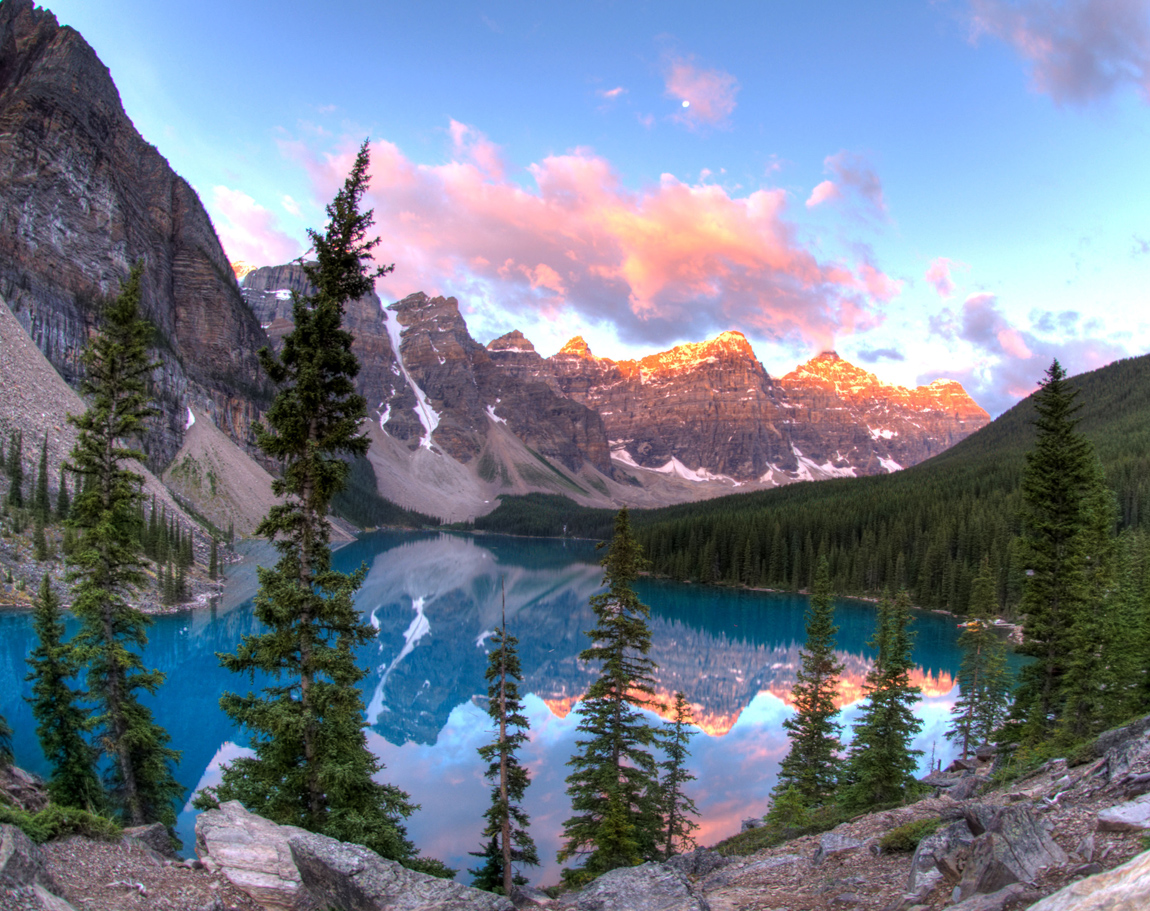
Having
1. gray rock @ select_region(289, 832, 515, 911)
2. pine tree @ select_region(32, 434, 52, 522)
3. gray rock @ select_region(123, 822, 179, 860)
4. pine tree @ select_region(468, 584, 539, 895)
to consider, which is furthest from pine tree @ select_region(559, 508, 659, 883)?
pine tree @ select_region(32, 434, 52, 522)

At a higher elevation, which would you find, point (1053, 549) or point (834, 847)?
point (1053, 549)

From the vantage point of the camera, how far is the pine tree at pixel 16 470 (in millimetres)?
54688

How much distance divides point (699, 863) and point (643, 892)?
219 inches

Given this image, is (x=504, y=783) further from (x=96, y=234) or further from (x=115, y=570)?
(x=96, y=234)

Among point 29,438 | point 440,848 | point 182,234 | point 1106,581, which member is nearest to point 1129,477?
point 1106,581

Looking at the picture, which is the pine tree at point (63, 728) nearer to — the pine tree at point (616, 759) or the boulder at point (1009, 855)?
the pine tree at point (616, 759)

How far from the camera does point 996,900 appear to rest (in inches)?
240

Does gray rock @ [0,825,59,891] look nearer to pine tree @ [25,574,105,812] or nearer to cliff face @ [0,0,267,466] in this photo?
pine tree @ [25,574,105,812]

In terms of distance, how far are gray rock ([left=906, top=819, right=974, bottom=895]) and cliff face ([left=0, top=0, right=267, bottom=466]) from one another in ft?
371

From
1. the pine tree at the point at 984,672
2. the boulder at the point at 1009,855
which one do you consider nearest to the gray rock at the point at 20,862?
the boulder at the point at 1009,855

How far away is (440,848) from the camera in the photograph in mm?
21109

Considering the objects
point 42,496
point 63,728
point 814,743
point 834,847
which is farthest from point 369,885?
point 42,496

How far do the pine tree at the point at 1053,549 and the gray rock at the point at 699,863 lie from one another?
1166cm

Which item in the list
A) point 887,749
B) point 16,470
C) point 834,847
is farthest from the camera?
point 16,470
